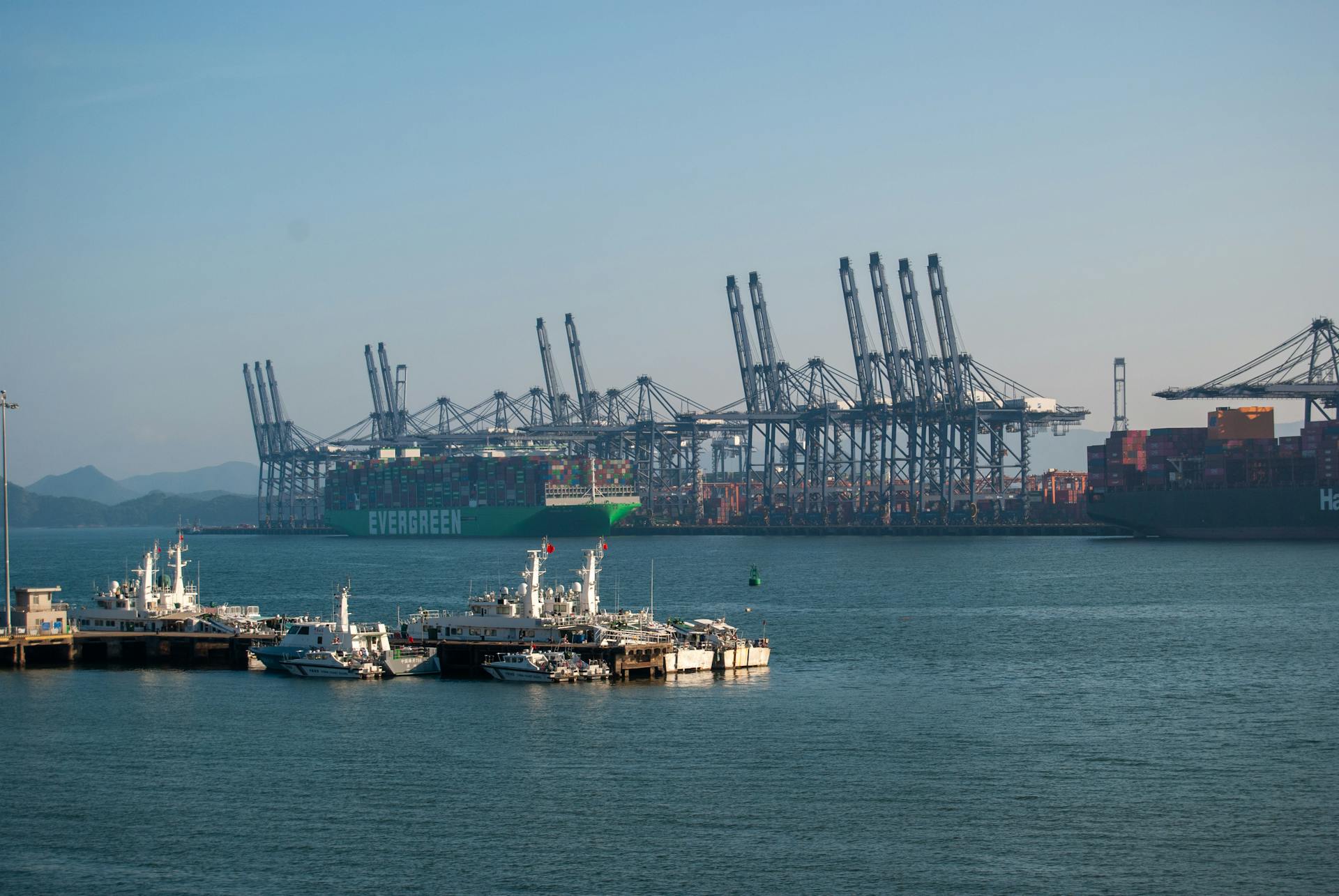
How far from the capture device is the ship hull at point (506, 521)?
177 m

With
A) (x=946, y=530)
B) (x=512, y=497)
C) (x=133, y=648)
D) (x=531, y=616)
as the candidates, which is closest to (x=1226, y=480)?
(x=946, y=530)

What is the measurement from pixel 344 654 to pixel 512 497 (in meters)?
136

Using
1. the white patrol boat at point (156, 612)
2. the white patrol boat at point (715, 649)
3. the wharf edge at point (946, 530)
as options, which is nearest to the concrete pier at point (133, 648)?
the white patrol boat at point (156, 612)

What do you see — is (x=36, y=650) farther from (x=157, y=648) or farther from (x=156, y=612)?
(x=156, y=612)

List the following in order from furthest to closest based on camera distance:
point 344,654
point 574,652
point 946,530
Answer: point 946,530
point 344,654
point 574,652

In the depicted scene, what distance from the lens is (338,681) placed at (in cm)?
4959

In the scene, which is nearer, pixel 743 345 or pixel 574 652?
pixel 574 652

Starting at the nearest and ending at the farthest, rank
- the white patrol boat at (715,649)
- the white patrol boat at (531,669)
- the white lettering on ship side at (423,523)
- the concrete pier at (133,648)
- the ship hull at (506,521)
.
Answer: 1. the white patrol boat at (531,669)
2. the white patrol boat at (715,649)
3. the concrete pier at (133,648)
4. the ship hull at (506,521)
5. the white lettering on ship side at (423,523)

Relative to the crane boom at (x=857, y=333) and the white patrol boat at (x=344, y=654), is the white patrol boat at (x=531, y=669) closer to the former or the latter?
the white patrol boat at (x=344, y=654)

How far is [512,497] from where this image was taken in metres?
187

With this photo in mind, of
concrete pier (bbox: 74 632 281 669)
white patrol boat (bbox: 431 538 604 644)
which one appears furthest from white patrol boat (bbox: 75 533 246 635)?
white patrol boat (bbox: 431 538 604 644)

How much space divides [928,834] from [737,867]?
13.6 feet

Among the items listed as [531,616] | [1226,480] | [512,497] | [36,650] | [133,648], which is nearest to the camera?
[531,616]

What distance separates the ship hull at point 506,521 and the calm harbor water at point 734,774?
113459 millimetres
